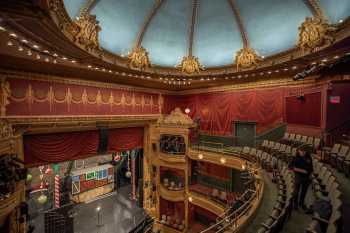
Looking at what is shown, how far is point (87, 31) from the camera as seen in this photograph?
6.91 meters

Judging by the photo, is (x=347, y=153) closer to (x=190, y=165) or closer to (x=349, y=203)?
(x=349, y=203)

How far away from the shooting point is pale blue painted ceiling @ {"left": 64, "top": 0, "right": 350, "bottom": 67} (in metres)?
7.94

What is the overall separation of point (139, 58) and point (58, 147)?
242 inches

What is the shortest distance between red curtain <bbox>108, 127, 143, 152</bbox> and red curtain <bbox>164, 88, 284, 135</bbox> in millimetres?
3129

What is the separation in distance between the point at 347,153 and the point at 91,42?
9.73 meters

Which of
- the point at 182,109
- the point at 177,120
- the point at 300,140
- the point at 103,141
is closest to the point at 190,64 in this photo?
the point at 177,120

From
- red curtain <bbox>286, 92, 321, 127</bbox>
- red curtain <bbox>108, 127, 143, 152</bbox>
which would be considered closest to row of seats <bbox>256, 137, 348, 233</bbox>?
red curtain <bbox>286, 92, 321, 127</bbox>

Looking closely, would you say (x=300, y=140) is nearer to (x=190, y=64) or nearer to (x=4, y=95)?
(x=190, y=64)

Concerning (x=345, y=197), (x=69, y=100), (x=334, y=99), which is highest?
(x=334, y=99)

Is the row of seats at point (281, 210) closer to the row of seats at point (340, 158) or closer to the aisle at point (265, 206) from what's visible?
the aisle at point (265, 206)

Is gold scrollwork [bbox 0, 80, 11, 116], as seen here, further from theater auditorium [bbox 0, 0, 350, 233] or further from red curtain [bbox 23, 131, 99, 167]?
red curtain [bbox 23, 131, 99, 167]

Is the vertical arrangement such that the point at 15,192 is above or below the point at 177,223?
above

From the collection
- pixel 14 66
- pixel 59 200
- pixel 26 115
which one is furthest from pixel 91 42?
pixel 59 200

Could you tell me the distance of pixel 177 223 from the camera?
1379cm
